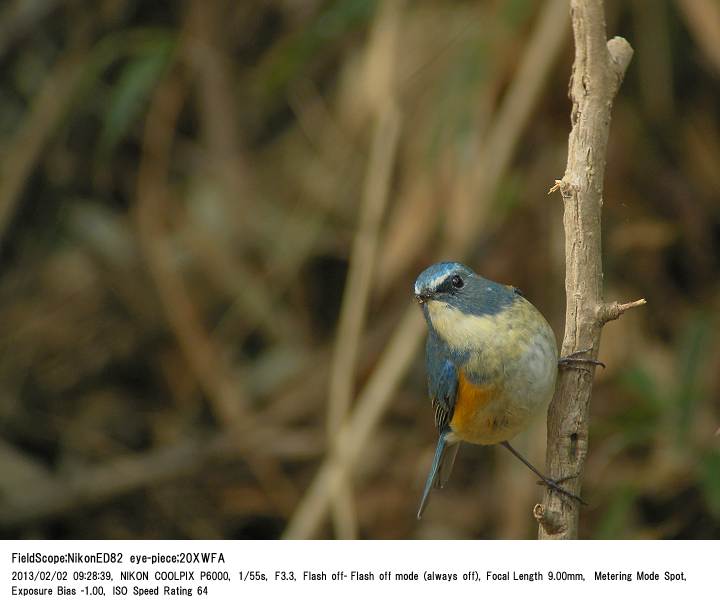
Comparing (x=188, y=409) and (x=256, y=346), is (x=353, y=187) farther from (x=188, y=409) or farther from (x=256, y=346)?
(x=188, y=409)

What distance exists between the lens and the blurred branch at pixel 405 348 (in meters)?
3.26

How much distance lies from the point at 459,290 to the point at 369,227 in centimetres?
132

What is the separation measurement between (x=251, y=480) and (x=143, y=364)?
869 millimetres

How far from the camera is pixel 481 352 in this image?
2.02 metres

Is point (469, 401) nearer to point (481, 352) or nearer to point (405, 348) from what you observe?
point (481, 352)

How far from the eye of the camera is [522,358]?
6.36ft

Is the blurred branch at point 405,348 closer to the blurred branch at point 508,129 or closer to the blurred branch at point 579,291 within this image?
the blurred branch at point 508,129

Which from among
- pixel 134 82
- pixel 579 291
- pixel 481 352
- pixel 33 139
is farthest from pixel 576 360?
pixel 33 139

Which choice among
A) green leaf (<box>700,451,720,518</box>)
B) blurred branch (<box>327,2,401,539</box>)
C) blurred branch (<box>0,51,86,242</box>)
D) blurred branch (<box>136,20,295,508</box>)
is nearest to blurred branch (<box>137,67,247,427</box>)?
blurred branch (<box>136,20,295,508</box>)

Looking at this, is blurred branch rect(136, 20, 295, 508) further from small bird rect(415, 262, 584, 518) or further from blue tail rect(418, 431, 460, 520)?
small bird rect(415, 262, 584, 518)

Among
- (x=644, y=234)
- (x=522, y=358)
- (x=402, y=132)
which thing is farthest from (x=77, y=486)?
(x=522, y=358)

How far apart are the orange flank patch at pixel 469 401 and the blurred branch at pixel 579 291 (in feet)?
0.91

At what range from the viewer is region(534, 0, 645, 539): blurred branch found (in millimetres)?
1676

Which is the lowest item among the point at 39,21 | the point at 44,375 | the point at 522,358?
the point at 44,375
